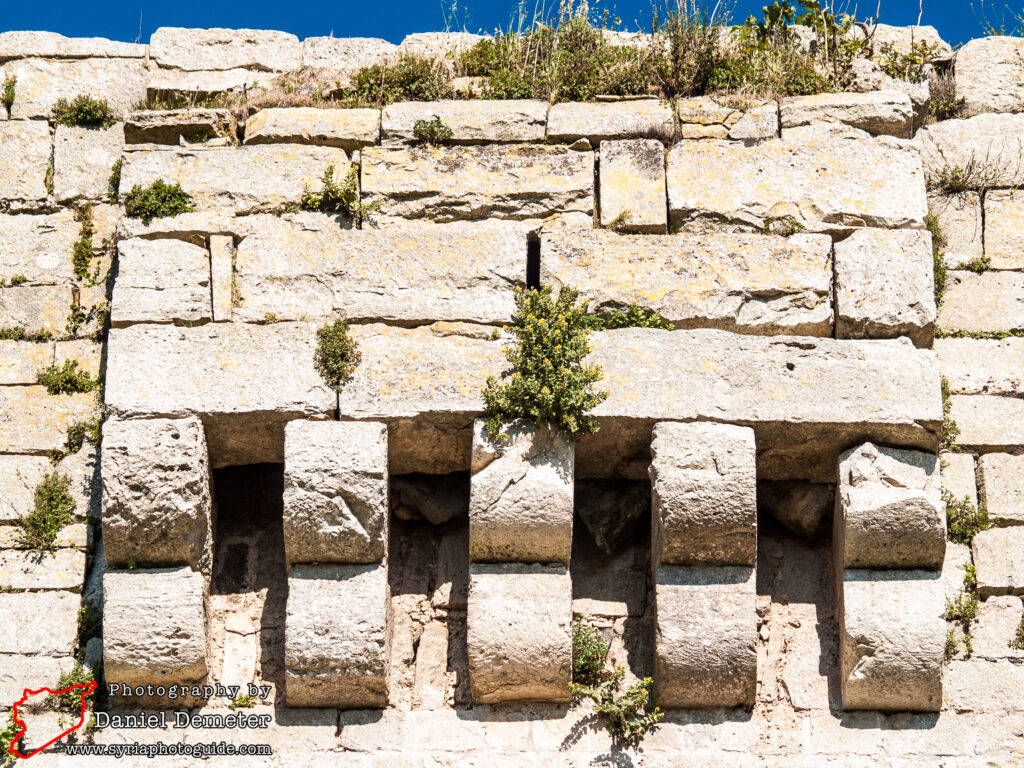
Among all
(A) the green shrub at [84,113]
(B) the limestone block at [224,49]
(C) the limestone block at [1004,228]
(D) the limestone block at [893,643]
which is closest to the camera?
(D) the limestone block at [893,643]

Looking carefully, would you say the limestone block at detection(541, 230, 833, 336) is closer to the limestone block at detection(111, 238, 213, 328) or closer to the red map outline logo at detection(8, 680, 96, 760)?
the limestone block at detection(111, 238, 213, 328)

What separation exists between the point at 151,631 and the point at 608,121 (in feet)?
11.0

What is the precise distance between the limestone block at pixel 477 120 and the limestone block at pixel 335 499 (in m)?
1.75

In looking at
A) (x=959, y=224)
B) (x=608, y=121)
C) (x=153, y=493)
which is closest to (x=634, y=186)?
(x=608, y=121)

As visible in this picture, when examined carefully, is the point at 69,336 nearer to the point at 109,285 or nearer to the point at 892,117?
the point at 109,285

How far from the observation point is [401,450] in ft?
21.3

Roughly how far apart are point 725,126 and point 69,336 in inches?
137

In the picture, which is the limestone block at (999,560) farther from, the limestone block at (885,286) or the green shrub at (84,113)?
the green shrub at (84,113)

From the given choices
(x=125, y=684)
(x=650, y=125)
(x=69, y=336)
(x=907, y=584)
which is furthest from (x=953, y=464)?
(x=69, y=336)

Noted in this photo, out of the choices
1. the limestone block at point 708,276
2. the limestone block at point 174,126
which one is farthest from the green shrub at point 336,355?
the limestone block at point 174,126

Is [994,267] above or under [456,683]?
above

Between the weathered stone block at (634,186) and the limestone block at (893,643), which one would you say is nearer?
the limestone block at (893,643)

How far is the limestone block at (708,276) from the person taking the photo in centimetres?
657

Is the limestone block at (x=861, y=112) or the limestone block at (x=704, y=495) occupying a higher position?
the limestone block at (x=861, y=112)
